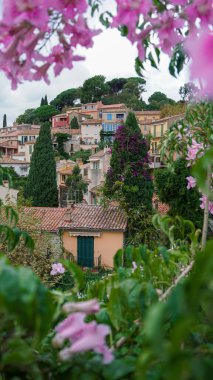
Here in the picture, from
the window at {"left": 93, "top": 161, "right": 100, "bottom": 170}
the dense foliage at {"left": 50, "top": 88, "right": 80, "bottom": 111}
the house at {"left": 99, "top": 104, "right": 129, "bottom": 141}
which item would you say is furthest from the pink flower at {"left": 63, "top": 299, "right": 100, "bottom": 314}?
the dense foliage at {"left": 50, "top": 88, "right": 80, "bottom": 111}

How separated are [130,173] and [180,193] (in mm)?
2735

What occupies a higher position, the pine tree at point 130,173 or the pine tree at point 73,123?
the pine tree at point 73,123

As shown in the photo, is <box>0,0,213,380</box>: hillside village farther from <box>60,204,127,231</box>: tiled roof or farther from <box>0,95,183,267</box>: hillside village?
<box>60,204,127,231</box>: tiled roof

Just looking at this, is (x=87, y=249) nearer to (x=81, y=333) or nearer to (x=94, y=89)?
(x=81, y=333)

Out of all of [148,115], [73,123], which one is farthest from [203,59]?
[73,123]

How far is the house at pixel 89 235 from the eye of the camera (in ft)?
50.3

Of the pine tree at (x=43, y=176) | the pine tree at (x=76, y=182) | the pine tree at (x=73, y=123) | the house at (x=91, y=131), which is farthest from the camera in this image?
the pine tree at (x=73, y=123)

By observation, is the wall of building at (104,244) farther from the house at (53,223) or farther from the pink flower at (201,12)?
the pink flower at (201,12)

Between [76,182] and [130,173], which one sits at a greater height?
[130,173]

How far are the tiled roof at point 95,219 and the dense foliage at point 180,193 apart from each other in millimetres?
2080

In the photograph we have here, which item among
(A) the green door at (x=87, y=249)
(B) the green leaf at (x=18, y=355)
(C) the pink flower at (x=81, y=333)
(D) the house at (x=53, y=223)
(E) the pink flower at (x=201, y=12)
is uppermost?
(E) the pink flower at (x=201, y=12)

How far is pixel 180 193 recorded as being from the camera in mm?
13539

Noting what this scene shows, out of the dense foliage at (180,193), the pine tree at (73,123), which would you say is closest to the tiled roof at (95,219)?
the dense foliage at (180,193)

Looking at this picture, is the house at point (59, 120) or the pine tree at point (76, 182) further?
the house at point (59, 120)
